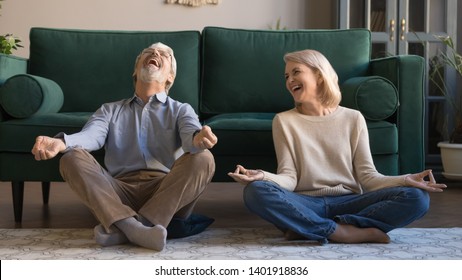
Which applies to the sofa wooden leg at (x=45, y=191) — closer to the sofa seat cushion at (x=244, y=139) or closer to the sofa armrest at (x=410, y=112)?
the sofa seat cushion at (x=244, y=139)

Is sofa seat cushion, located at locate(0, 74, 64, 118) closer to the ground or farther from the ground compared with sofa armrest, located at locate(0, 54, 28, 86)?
closer to the ground

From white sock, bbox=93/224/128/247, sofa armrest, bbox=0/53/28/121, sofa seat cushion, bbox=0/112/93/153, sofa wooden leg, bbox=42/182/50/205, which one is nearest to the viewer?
white sock, bbox=93/224/128/247

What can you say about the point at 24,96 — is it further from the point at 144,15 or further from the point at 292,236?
the point at 144,15

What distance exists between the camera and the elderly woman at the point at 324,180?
2463mm

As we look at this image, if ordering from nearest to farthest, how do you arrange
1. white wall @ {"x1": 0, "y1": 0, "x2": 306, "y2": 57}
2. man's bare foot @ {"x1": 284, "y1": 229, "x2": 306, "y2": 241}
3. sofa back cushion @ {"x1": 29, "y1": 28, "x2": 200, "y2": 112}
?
1. man's bare foot @ {"x1": 284, "y1": 229, "x2": 306, "y2": 241}
2. sofa back cushion @ {"x1": 29, "y1": 28, "x2": 200, "y2": 112}
3. white wall @ {"x1": 0, "y1": 0, "x2": 306, "y2": 57}

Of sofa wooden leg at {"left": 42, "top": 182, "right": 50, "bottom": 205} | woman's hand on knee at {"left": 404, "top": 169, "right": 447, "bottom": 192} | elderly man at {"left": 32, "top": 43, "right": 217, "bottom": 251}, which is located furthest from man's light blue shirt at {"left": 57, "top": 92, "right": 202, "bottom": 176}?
sofa wooden leg at {"left": 42, "top": 182, "right": 50, "bottom": 205}

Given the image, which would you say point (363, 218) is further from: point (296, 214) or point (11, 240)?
point (11, 240)

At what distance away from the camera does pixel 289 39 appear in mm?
3773

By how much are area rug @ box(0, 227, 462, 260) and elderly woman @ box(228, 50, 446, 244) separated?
81mm

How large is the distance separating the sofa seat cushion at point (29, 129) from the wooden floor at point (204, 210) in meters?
0.34

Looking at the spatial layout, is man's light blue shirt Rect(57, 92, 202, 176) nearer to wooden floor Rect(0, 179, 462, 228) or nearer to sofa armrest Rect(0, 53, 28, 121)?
wooden floor Rect(0, 179, 462, 228)

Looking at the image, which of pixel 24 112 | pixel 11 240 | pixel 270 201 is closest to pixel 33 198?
→ pixel 24 112

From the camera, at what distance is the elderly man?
7.79 ft

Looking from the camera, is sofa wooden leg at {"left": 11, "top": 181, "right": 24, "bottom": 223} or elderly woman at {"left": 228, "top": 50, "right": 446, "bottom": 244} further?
sofa wooden leg at {"left": 11, "top": 181, "right": 24, "bottom": 223}
